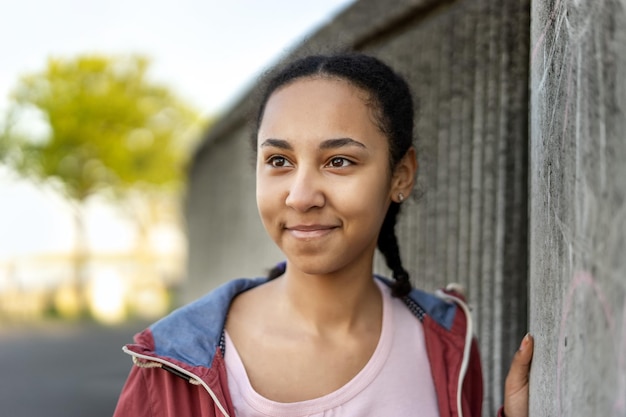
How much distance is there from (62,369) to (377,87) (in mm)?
7623

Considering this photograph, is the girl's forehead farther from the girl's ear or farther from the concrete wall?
the concrete wall

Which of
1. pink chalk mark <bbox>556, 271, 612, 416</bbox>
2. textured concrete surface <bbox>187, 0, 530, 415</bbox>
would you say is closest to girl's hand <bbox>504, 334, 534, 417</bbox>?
pink chalk mark <bbox>556, 271, 612, 416</bbox>

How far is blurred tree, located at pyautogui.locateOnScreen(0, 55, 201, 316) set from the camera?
1916cm

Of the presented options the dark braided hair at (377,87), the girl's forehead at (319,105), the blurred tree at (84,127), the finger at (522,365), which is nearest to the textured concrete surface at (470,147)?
the dark braided hair at (377,87)

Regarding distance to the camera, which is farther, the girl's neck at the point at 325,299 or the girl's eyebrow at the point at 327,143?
the girl's neck at the point at 325,299

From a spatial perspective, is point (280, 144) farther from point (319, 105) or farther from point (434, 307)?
point (434, 307)

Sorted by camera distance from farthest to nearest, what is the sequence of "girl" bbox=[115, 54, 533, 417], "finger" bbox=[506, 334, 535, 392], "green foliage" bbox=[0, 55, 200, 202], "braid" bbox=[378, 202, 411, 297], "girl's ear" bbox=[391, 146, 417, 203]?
"green foliage" bbox=[0, 55, 200, 202], "braid" bbox=[378, 202, 411, 297], "girl's ear" bbox=[391, 146, 417, 203], "girl" bbox=[115, 54, 533, 417], "finger" bbox=[506, 334, 535, 392]

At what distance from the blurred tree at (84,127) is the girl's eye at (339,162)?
54.2ft

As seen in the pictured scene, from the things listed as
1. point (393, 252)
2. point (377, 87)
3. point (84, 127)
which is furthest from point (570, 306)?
point (84, 127)

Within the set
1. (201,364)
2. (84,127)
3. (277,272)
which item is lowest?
(201,364)

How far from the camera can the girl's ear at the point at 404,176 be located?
238cm

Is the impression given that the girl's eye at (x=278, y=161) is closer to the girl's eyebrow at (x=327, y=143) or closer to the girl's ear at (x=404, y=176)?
the girl's eyebrow at (x=327, y=143)

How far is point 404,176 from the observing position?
2412 millimetres

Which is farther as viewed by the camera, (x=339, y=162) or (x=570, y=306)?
(x=339, y=162)
